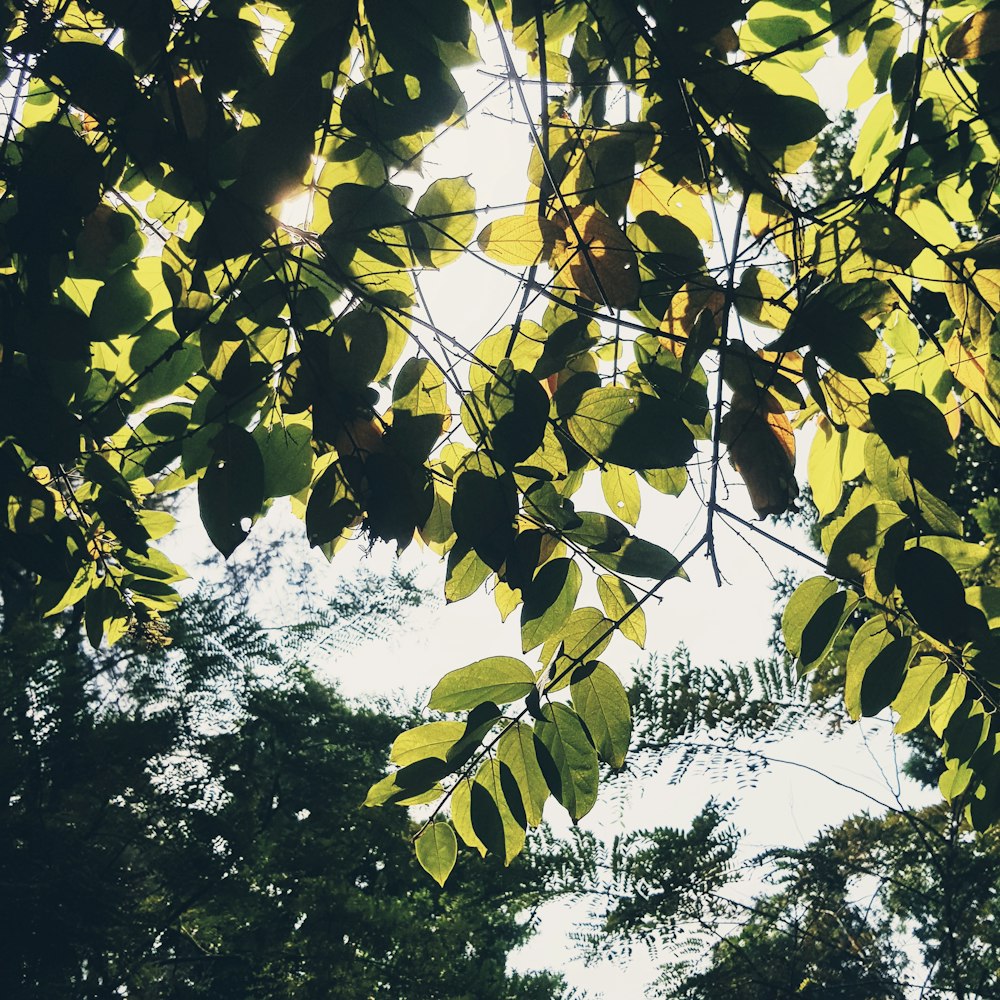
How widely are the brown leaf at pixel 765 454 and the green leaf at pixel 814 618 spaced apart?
0.13 meters

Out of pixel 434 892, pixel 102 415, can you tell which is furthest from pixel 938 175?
pixel 434 892

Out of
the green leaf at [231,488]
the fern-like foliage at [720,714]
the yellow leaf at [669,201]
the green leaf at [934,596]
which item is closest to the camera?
the green leaf at [934,596]

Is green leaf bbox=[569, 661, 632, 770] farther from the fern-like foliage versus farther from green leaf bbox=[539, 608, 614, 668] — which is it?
the fern-like foliage

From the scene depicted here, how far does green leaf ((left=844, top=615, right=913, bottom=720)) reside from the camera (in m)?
0.84

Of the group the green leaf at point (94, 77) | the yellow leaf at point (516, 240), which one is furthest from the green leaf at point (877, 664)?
the green leaf at point (94, 77)

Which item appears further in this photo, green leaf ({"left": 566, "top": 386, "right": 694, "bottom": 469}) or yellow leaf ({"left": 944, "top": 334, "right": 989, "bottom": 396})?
yellow leaf ({"left": 944, "top": 334, "right": 989, "bottom": 396})

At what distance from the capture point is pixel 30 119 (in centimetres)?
120

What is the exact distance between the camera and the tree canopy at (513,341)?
74 cm

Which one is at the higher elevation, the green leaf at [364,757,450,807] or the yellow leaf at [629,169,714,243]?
the yellow leaf at [629,169,714,243]

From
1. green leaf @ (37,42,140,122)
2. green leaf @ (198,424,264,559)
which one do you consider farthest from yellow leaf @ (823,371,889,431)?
green leaf @ (37,42,140,122)

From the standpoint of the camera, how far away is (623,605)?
0.86m

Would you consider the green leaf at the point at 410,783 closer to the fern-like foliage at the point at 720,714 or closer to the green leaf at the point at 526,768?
the green leaf at the point at 526,768

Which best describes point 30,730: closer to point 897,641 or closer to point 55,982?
point 55,982

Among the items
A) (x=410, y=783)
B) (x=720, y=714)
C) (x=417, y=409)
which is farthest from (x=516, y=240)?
(x=720, y=714)
